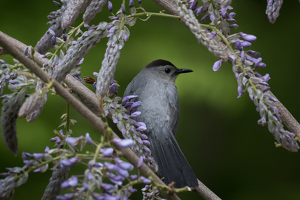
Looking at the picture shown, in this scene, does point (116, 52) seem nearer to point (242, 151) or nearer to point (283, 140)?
point (283, 140)

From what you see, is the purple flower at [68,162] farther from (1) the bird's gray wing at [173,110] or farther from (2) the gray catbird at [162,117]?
(1) the bird's gray wing at [173,110]

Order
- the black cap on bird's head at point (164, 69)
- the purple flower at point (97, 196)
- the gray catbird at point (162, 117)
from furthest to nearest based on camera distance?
the black cap on bird's head at point (164, 69) → the gray catbird at point (162, 117) → the purple flower at point (97, 196)

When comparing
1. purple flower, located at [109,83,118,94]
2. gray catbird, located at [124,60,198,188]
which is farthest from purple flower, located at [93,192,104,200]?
gray catbird, located at [124,60,198,188]

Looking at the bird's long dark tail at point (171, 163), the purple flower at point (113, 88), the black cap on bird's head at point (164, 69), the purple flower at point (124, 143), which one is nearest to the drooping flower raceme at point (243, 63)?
the purple flower at point (124, 143)

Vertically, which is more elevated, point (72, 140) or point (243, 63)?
point (243, 63)

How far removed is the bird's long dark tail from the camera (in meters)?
1.27

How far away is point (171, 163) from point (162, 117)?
0.34 meters

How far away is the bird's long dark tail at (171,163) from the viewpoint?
1.27 metres

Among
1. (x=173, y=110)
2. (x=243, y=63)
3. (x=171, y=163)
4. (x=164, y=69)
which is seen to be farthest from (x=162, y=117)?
(x=243, y=63)

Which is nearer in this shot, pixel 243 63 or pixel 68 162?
pixel 68 162

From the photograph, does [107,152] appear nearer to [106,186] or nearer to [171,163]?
[106,186]

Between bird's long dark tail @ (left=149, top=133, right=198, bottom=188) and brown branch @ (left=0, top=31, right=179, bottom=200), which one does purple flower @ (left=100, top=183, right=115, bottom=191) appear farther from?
bird's long dark tail @ (left=149, top=133, right=198, bottom=188)

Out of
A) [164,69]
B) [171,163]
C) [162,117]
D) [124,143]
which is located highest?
[164,69]

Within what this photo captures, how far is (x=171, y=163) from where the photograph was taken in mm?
1448
